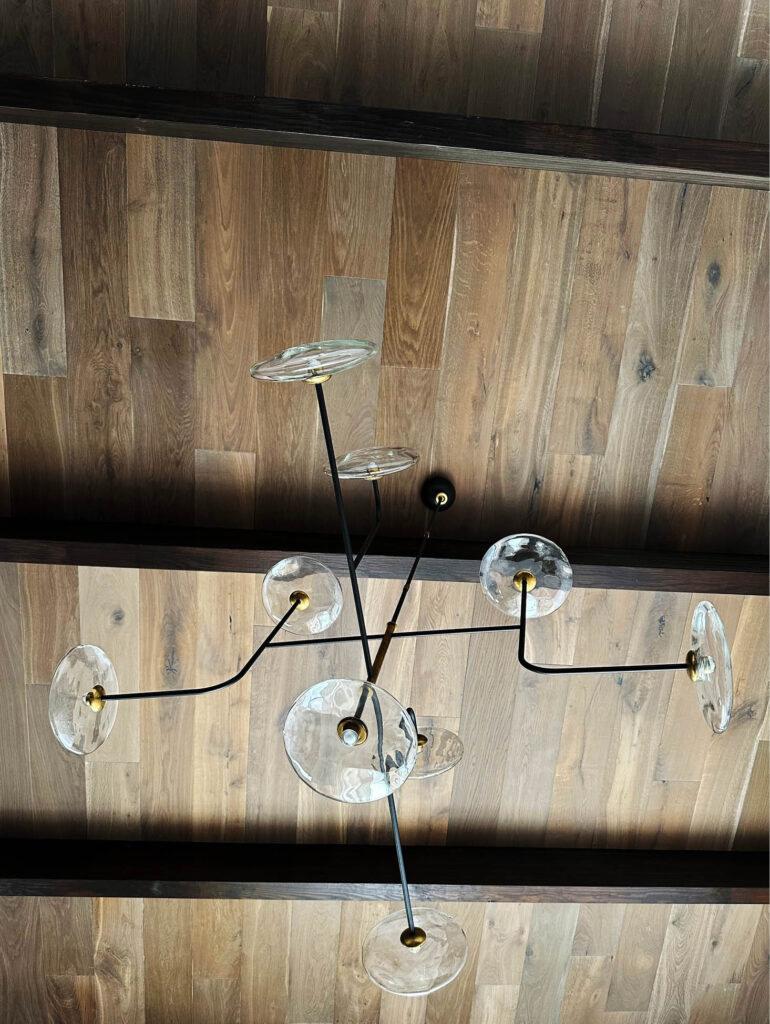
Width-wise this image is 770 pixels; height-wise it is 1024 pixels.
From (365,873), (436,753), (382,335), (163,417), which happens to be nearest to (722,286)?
(382,335)

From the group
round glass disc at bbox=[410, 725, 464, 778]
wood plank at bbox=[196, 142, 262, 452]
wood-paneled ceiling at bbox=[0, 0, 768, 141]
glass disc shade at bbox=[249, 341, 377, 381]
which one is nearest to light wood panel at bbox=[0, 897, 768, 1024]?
round glass disc at bbox=[410, 725, 464, 778]

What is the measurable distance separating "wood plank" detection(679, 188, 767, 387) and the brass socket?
5.65ft

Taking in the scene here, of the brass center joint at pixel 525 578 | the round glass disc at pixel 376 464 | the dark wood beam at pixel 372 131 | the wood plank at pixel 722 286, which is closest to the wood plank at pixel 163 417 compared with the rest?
the dark wood beam at pixel 372 131

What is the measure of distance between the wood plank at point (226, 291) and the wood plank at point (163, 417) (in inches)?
1.6

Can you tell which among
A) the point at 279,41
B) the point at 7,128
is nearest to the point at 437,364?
the point at 279,41

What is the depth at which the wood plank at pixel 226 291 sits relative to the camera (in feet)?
6.52

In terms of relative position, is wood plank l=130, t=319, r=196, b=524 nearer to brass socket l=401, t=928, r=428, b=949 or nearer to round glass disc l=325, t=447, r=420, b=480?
round glass disc l=325, t=447, r=420, b=480

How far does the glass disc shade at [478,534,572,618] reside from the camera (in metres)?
1.50

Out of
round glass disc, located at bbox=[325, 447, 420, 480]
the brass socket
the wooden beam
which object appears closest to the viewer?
the brass socket

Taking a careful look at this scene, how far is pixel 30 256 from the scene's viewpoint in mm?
2020

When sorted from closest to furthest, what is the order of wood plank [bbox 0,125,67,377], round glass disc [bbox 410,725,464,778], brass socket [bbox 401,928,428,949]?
brass socket [bbox 401,928,428,949] < round glass disc [bbox 410,725,464,778] < wood plank [bbox 0,125,67,377]

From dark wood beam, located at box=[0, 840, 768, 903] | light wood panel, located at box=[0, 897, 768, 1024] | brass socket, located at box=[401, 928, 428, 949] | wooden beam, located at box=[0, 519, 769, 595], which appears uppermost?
wooden beam, located at box=[0, 519, 769, 595]

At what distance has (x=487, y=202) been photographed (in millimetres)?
2055

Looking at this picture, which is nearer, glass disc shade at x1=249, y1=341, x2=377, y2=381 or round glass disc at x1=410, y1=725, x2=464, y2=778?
glass disc shade at x1=249, y1=341, x2=377, y2=381
